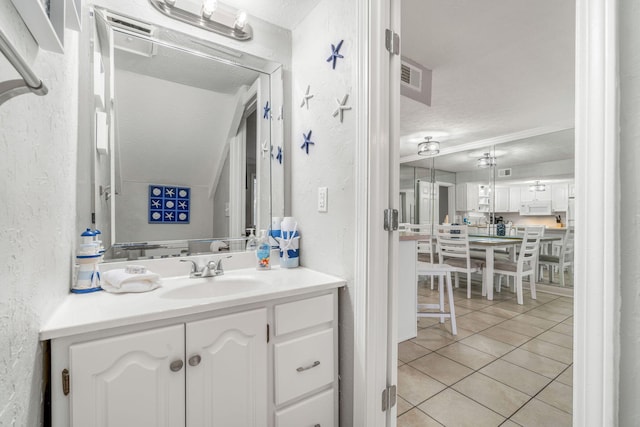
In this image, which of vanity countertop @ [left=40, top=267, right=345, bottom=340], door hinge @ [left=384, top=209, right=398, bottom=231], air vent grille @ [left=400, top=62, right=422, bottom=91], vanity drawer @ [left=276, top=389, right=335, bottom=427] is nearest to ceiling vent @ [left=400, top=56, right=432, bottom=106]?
air vent grille @ [left=400, top=62, right=422, bottom=91]

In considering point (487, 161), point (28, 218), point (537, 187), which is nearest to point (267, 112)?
point (28, 218)

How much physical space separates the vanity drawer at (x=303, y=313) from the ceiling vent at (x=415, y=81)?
2.13 m

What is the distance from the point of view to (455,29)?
2.21 m

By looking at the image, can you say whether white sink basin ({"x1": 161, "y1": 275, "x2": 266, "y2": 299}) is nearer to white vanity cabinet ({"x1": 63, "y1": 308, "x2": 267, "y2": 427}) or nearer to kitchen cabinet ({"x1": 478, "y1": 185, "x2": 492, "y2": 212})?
white vanity cabinet ({"x1": 63, "y1": 308, "x2": 267, "y2": 427})

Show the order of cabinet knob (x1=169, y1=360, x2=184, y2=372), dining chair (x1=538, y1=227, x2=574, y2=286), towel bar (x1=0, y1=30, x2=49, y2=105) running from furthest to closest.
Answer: dining chair (x1=538, y1=227, x2=574, y2=286) < cabinet knob (x1=169, y1=360, x2=184, y2=372) < towel bar (x1=0, y1=30, x2=49, y2=105)

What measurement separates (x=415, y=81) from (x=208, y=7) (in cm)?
193

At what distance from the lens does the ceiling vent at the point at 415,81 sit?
105 inches

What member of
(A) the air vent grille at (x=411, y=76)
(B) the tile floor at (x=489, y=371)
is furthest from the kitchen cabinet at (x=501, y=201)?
(A) the air vent grille at (x=411, y=76)

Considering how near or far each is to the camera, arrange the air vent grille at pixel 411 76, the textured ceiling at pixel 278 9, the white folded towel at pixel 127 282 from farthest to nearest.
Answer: the air vent grille at pixel 411 76, the textured ceiling at pixel 278 9, the white folded towel at pixel 127 282

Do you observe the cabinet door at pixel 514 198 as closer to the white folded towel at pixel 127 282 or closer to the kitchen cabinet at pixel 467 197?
the kitchen cabinet at pixel 467 197

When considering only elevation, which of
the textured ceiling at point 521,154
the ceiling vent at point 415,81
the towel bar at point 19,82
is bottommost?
the towel bar at point 19,82

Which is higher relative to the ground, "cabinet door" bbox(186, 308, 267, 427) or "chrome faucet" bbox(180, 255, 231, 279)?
"chrome faucet" bbox(180, 255, 231, 279)

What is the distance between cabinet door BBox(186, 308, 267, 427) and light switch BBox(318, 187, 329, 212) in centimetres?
59

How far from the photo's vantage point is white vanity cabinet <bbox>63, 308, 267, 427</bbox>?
0.84m
